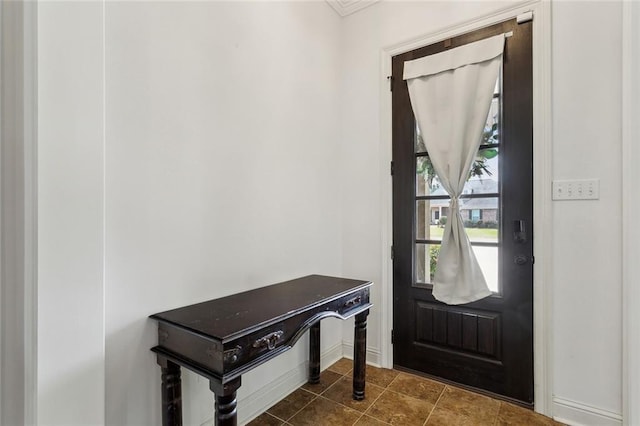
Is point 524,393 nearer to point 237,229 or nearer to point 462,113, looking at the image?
point 462,113

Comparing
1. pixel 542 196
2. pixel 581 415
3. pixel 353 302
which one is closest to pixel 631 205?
pixel 542 196

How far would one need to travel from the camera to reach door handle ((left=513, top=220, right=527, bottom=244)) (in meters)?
1.93

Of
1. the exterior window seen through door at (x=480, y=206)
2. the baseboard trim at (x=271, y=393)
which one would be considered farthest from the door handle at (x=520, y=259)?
the baseboard trim at (x=271, y=393)

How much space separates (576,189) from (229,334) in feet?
6.39

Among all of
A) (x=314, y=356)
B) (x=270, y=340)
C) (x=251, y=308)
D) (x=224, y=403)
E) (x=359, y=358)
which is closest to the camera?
(x=224, y=403)

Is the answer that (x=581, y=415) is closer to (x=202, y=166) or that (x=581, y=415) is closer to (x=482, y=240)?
(x=482, y=240)

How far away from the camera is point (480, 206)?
6.82 ft

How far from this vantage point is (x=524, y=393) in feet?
6.37

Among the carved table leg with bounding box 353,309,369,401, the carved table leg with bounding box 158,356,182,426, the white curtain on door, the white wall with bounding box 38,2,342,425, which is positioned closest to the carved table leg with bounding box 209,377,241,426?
the carved table leg with bounding box 158,356,182,426

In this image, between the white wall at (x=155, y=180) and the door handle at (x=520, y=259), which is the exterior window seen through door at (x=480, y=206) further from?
the white wall at (x=155, y=180)

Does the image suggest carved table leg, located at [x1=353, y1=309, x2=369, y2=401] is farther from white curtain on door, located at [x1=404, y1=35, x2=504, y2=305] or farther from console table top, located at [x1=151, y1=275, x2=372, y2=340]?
white curtain on door, located at [x1=404, y1=35, x2=504, y2=305]

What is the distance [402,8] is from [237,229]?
2034 millimetres

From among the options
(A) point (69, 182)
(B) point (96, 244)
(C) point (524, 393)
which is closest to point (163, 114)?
(A) point (69, 182)

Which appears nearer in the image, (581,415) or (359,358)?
(581,415)
